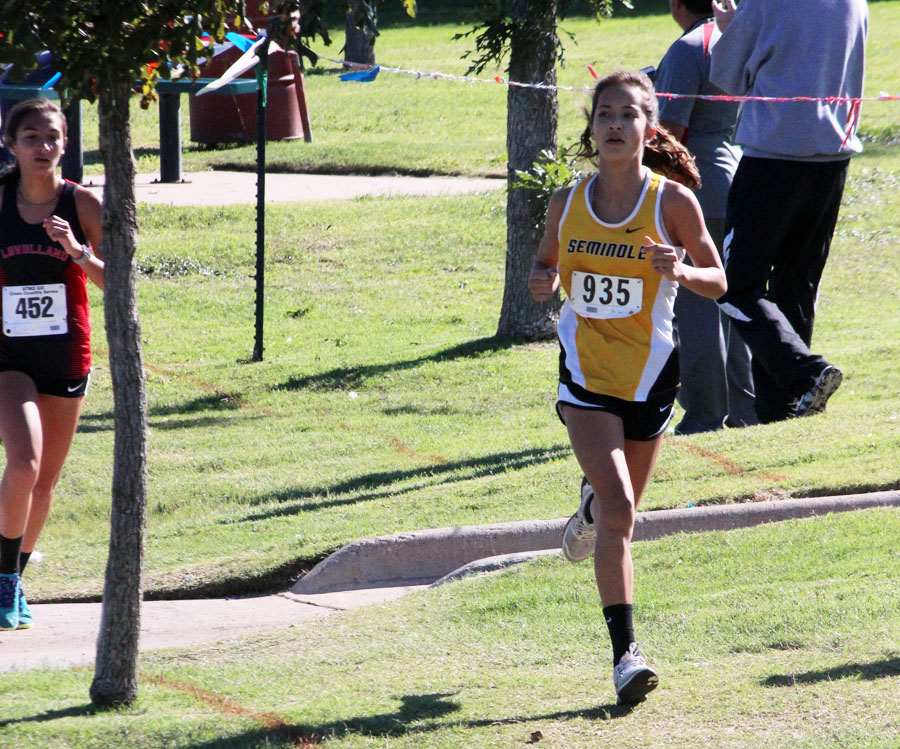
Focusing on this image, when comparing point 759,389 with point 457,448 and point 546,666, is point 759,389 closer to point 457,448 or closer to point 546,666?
point 457,448

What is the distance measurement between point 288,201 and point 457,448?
32.4 feet

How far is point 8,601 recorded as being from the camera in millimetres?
5656

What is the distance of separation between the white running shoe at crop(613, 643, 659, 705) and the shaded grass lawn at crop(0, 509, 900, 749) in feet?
0.17

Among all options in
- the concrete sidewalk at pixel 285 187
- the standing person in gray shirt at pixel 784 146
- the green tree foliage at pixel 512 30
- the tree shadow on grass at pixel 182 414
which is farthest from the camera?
the concrete sidewalk at pixel 285 187

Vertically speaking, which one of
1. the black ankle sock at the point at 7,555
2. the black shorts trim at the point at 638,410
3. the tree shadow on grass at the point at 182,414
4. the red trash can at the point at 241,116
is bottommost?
the tree shadow on grass at the point at 182,414

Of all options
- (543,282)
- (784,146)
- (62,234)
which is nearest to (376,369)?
(784,146)

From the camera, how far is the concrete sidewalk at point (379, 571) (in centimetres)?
584

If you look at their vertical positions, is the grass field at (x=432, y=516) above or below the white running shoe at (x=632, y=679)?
below

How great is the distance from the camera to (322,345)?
1239 cm

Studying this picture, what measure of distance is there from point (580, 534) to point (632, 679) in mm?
910

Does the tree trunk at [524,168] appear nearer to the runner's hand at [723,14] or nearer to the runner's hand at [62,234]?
the runner's hand at [723,14]

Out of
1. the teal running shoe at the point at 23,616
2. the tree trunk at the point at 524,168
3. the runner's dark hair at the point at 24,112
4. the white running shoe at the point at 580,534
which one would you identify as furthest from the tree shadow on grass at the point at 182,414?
the white running shoe at the point at 580,534

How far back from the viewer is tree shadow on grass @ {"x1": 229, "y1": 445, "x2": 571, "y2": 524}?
7.67 m

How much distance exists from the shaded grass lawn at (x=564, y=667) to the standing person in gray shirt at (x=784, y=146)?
4.16ft
